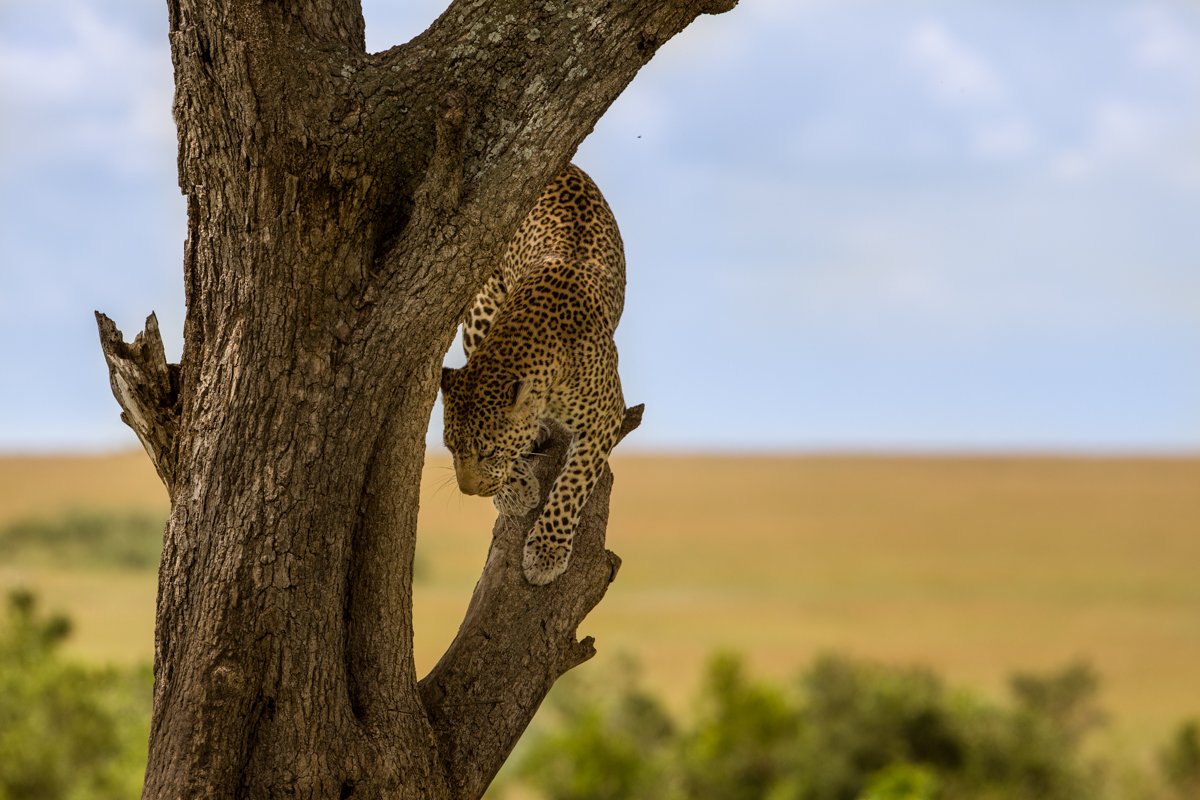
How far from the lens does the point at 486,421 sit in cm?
692

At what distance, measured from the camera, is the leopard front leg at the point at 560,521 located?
22.2 ft

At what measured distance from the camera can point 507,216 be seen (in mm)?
5562

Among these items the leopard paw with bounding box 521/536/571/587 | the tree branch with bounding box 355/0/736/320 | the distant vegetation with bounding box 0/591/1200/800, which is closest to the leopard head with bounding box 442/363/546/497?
the leopard paw with bounding box 521/536/571/587

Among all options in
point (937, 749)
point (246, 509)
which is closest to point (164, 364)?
point (246, 509)

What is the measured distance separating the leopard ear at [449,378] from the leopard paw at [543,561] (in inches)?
33.7

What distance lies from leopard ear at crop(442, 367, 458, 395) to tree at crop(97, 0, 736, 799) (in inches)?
50.8

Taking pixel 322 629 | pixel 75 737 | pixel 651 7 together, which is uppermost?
pixel 651 7

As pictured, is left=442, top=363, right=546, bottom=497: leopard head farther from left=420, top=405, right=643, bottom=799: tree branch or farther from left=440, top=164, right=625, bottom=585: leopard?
left=420, top=405, right=643, bottom=799: tree branch

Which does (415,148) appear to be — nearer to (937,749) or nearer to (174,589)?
(174,589)

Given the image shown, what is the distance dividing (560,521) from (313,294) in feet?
6.08

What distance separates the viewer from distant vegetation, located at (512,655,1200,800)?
53.1 ft

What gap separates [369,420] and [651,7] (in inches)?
74.9

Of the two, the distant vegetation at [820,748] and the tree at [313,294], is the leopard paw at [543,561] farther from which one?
the distant vegetation at [820,748]

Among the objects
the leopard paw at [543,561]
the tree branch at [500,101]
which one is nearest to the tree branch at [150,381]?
the tree branch at [500,101]
